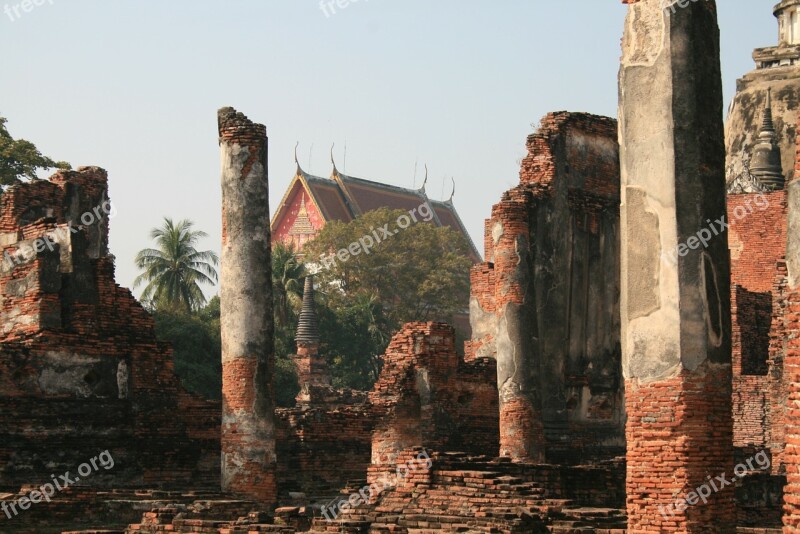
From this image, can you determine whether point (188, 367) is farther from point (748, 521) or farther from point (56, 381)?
point (748, 521)

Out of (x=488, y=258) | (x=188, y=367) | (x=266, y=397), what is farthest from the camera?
(x=188, y=367)

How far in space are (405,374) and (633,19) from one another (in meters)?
8.70

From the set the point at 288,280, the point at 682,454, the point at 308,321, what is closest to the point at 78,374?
the point at 682,454

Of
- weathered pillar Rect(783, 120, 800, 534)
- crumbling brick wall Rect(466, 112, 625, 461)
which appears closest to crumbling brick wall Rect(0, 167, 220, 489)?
crumbling brick wall Rect(466, 112, 625, 461)

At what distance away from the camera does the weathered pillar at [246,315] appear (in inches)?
662

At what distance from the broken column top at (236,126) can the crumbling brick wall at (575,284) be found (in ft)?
12.2

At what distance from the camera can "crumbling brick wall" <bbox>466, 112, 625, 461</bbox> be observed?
20.4 meters

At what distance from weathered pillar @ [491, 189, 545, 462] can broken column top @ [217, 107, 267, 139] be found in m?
3.65

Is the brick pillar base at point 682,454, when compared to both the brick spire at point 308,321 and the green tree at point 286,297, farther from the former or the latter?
the brick spire at point 308,321

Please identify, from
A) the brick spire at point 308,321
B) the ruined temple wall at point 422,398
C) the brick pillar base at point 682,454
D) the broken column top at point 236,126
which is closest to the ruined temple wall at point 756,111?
the brick spire at point 308,321

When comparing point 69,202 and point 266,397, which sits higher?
point 69,202

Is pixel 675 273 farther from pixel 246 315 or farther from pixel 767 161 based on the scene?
pixel 767 161

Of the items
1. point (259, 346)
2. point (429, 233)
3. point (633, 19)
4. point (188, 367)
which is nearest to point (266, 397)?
point (259, 346)

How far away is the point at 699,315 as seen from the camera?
1124 cm
